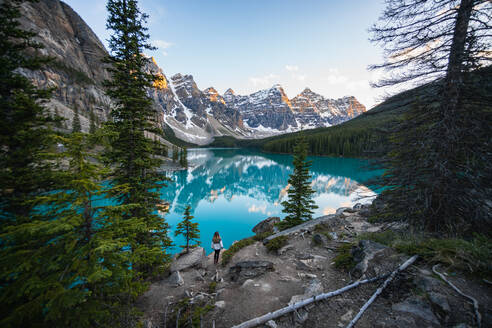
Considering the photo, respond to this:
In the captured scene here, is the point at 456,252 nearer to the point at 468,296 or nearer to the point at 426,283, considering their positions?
the point at 426,283

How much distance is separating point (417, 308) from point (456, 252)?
1.91 meters

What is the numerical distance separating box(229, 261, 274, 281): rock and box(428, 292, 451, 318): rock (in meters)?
5.00

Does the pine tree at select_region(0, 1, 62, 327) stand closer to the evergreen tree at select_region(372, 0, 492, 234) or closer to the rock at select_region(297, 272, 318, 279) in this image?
the rock at select_region(297, 272, 318, 279)

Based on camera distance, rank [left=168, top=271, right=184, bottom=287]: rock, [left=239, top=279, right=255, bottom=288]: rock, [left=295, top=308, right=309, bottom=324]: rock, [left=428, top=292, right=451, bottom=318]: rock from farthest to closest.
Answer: [left=168, top=271, right=184, bottom=287]: rock, [left=239, top=279, right=255, bottom=288]: rock, [left=295, top=308, right=309, bottom=324]: rock, [left=428, top=292, right=451, bottom=318]: rock

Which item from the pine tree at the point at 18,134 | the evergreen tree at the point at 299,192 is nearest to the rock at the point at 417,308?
the pine tree at the point at 18,134

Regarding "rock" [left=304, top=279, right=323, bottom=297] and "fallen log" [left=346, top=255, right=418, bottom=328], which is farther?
"rock" [left=304, top=279, right=323, bottom=297]

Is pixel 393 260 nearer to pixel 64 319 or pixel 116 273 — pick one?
pixel 116 273

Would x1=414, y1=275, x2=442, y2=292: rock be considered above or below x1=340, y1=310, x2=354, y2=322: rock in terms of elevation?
above

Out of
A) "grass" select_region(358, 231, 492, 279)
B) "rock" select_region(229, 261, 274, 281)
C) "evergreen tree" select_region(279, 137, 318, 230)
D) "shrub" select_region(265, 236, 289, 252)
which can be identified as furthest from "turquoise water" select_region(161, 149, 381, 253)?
"grass" select_region(358, 231, 492, 279)

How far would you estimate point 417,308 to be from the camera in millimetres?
3525

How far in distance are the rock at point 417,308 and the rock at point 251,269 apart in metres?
4.44

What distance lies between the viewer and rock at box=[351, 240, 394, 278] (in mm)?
4984

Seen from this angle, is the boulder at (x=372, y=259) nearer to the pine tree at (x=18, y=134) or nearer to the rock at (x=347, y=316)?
the rock at (x=347, y=316)

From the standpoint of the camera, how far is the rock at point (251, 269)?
7.13 metres
